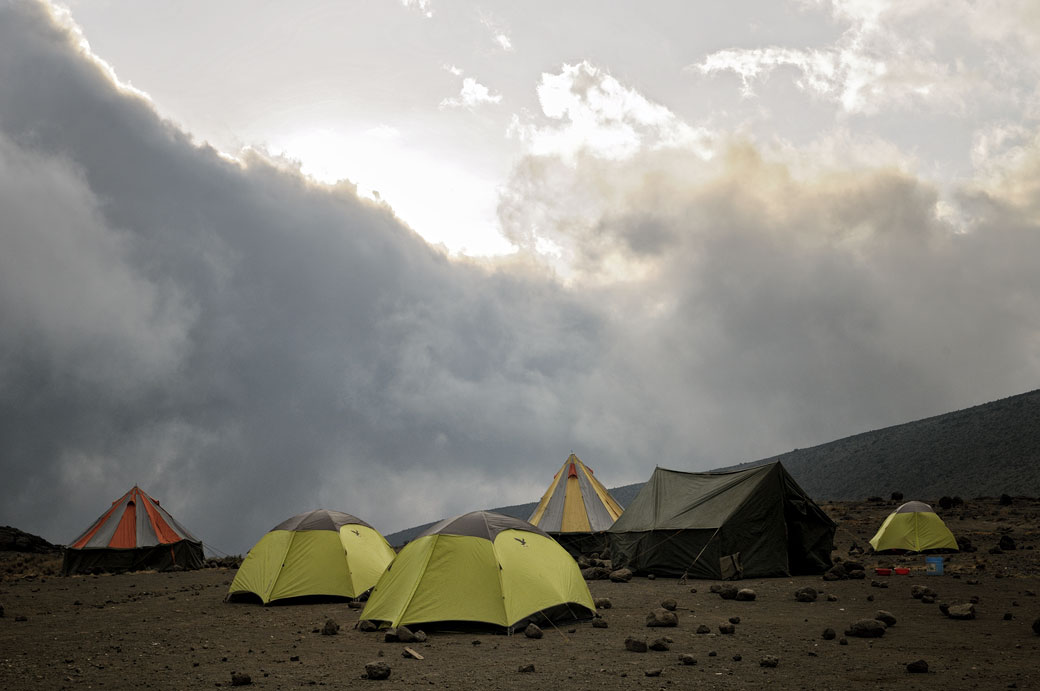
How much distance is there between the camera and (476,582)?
1385cm

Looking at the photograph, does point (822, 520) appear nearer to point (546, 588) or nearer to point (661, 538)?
point (661, 538)

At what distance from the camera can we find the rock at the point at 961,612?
13996 millimetres

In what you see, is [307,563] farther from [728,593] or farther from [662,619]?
[728,593]

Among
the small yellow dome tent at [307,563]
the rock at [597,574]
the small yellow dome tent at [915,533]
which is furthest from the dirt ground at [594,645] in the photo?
the small yellow dome tent at [915,533]

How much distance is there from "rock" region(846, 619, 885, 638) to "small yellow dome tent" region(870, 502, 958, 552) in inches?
667

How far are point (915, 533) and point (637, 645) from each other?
66.8ft

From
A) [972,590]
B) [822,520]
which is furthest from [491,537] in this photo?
[822,520]

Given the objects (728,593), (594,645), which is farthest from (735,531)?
(594,645)

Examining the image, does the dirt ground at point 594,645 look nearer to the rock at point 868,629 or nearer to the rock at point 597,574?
the rock at point 868,629

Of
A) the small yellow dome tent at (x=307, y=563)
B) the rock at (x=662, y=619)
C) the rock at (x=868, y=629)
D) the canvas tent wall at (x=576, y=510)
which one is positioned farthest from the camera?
the canvas tent wall at (x=576, y=510)

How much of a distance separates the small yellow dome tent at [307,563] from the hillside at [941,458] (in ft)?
140

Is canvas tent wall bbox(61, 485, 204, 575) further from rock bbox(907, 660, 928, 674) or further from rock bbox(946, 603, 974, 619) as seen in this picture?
rock bbox(907, 660, 928, 674)

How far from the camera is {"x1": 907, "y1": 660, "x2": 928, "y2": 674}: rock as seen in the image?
32.3 feet

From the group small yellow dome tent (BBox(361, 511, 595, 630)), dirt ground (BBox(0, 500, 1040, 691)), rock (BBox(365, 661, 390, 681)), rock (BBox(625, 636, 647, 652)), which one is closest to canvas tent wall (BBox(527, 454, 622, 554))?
dirt ground (BBox(0, 500, 1040, 691))
